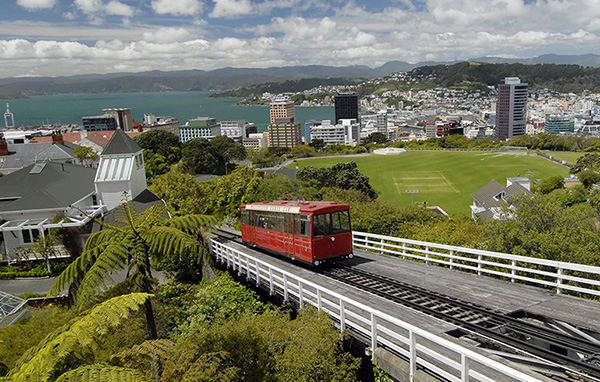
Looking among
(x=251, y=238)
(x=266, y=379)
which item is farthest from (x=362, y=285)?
(x=251, y=238)

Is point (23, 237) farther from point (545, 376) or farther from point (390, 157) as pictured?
point (390, 157)

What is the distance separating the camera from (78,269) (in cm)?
859

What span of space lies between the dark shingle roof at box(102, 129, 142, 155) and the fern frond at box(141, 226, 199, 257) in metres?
27.5

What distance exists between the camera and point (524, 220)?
1798cm

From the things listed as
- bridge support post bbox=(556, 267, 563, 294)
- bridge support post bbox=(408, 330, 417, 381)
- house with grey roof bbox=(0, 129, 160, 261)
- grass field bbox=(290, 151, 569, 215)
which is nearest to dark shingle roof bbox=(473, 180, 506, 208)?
grass field bbox=(290, 151, 569, 215)

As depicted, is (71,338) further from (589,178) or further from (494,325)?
(589,178)

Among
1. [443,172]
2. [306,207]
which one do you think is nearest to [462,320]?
[306,207]

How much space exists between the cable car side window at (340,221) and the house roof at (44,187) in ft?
68.5

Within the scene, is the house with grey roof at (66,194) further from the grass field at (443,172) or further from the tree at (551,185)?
the tree at (551,185)

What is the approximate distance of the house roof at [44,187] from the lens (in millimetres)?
29750

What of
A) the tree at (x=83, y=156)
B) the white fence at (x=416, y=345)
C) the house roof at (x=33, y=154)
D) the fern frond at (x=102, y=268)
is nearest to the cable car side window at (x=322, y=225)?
the white fence at (x=416, y=345)

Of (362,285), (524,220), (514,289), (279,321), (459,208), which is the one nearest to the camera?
(279,321)

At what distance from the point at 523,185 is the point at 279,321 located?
51707 millimetres

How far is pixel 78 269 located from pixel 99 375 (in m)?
3.37
